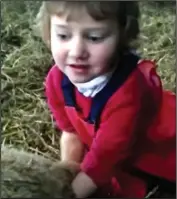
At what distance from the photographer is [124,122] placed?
1756 mm

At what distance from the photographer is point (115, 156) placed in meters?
1.77

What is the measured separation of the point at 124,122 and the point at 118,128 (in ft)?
0.06

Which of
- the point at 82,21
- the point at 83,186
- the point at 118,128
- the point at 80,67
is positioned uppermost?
the point at 82,21

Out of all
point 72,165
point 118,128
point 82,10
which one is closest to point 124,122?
point 118,128

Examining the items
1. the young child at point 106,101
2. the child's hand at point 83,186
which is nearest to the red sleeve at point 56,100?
the young child at point 106,101

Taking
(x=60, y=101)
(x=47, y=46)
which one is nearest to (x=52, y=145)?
(x=60, y=101)

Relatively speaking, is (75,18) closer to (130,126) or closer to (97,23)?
(97,23)

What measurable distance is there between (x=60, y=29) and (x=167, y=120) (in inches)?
12.0

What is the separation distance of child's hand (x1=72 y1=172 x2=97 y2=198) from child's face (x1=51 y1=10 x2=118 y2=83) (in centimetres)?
21

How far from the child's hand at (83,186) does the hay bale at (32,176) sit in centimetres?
1

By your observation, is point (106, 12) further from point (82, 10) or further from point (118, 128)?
point (118, 128)

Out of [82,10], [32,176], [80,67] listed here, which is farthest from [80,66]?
[32,176]

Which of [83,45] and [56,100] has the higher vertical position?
[83,45]

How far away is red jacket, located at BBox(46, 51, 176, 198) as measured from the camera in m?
1.76
